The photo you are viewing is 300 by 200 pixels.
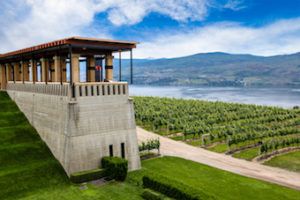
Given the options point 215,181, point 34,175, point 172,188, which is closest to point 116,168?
point 172,188

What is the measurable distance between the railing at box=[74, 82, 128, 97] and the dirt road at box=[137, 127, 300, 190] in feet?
54.0

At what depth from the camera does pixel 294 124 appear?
232 ft

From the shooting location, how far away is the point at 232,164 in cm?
4091

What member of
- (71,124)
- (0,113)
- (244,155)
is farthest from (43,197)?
(244,155)

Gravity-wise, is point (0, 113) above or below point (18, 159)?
above

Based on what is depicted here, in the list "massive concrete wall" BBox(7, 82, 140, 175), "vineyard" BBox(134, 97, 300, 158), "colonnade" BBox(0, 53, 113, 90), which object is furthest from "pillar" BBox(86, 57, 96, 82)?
"vineyard" BBox(134, 97, 300, 158)

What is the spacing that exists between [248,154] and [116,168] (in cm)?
2669

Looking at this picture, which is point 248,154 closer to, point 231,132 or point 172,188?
point 231,132

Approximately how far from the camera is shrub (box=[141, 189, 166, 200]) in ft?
82.1

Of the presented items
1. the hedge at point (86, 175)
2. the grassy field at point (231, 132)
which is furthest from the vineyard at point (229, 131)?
the hedge at point (86, 175)

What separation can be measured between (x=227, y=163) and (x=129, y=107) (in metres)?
18.1

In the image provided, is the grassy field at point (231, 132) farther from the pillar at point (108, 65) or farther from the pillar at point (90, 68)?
the pillar at point (90, 68)

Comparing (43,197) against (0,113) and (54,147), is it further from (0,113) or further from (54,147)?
(0,113)

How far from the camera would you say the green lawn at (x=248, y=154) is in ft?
149
